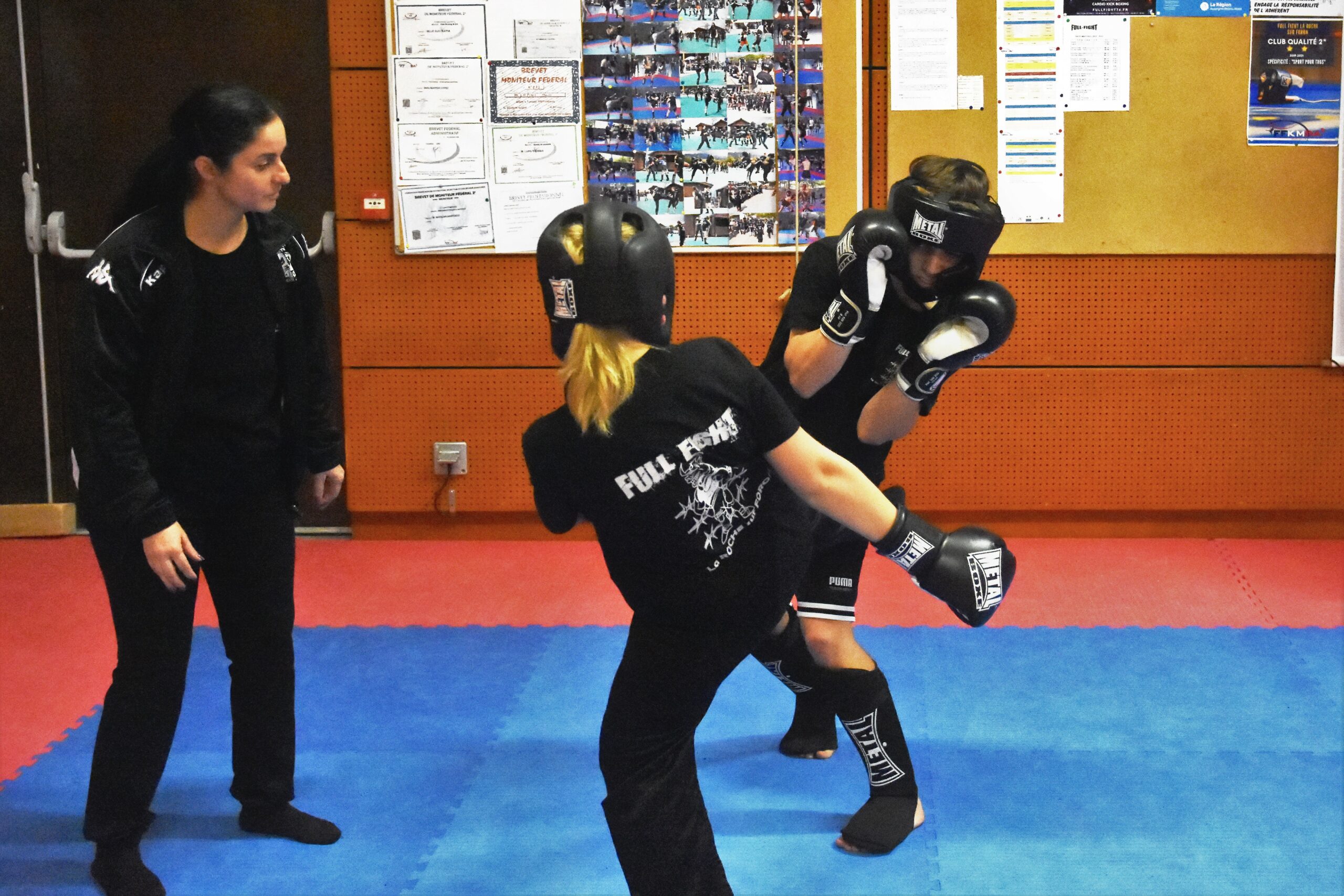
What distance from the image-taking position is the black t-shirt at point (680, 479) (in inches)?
81.5

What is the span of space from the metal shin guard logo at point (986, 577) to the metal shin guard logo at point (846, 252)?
0.79m

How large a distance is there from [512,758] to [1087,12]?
13.2 ft

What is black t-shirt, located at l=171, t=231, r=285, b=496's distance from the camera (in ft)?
8.99

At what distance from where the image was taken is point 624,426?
206 cm

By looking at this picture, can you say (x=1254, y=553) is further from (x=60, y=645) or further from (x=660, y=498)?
(x=60, y=645)

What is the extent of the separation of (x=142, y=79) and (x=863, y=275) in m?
4.27

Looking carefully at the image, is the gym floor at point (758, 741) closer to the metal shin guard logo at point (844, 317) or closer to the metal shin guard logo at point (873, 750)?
the metal shin guard logo at point (873, 750)

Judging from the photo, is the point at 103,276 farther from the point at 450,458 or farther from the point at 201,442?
the point at 450,458

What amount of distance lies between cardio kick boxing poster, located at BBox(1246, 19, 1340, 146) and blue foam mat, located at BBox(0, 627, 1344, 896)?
228 centimetres

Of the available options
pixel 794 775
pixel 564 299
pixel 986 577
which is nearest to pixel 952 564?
pixel 986 577

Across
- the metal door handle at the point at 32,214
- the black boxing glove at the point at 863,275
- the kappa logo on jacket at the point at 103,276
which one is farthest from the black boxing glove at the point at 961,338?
the metal door handle at the point at 32,214

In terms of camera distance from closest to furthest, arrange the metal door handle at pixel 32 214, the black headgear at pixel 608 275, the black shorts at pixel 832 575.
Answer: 1. the black headgear at pixel 608 275
2. the black shorts at pixel 832 575
3. the metal door handle at pixel 32 214

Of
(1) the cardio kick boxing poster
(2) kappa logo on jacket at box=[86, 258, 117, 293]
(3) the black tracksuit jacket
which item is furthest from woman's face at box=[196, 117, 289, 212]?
(1) the cardio kick boxing poster

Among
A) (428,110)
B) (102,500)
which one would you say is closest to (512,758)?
(102,500)
